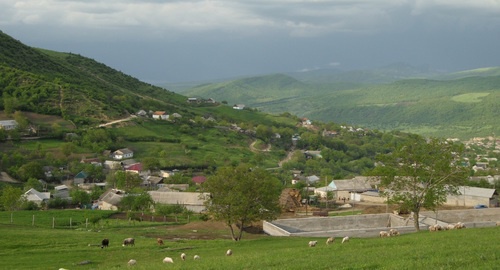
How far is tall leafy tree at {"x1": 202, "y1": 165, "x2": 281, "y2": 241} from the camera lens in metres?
40.0

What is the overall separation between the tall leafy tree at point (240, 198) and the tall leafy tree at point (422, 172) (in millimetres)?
8852

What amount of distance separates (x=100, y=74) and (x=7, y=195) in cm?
13015

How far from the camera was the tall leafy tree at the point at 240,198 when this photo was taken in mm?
40003

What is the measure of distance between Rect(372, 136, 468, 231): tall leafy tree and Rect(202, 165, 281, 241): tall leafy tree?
8852mm

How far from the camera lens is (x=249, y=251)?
3069 cm

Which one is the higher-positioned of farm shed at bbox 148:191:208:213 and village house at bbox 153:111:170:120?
village house at bbox 153:111:170:120

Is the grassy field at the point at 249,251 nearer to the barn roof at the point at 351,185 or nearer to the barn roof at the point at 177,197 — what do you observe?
the barn roof at the point at 177,197

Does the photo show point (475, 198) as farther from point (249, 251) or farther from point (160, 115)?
point (160, 115)

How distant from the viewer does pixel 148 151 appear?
332 feet

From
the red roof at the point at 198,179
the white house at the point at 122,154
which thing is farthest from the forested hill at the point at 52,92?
the red roof at the point at 198,179

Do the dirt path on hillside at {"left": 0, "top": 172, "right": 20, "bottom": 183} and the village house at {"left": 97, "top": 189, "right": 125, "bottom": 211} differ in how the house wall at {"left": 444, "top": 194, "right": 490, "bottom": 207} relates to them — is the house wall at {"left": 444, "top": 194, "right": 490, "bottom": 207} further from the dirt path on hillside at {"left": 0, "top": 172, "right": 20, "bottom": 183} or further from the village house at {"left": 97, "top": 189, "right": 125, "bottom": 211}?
the dirt path on hillside at {"left": 0, "top": 172, "right": 20, "bottom": 183}

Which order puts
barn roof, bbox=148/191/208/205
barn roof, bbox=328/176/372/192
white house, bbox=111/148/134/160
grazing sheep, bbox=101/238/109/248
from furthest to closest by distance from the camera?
1. white house, bbox=111/148/134/160
2. barn roof, bbox=328/176/372/192
3. barn roof, bbox=148/191/208/205
4. grazing sheep, bbox=101/238/109/248

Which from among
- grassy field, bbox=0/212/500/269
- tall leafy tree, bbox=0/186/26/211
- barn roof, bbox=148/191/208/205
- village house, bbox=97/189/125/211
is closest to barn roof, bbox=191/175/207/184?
barn roof, bbox=148/191/208/205

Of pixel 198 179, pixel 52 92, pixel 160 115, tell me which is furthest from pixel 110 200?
pixel 160 115
